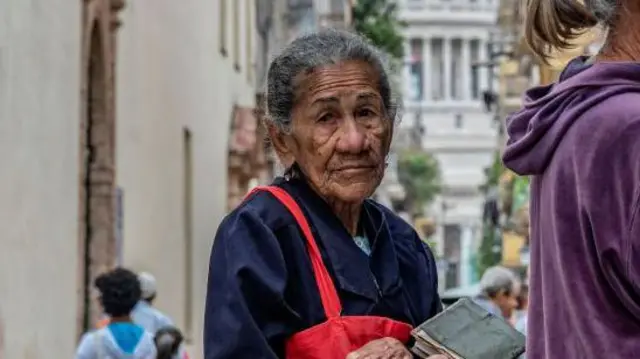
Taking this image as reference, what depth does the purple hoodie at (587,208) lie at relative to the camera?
292 centimetres

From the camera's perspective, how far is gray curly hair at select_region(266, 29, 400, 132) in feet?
13.7

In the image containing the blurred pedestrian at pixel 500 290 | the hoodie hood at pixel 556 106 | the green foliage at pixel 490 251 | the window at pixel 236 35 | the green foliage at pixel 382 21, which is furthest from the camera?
the green foliage at pixel 490 251

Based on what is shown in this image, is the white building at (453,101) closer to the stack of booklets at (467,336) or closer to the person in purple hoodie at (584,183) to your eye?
the stack of booklets at (467,336)

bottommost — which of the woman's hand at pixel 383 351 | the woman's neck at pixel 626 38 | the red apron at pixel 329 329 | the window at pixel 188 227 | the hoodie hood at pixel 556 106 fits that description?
the window at pixel 188 227

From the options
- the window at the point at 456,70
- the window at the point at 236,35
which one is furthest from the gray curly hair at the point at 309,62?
the window at the point at 456,70

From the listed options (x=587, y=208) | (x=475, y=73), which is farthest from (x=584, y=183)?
(x=475, y=73)

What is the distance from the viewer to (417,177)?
8912 cm

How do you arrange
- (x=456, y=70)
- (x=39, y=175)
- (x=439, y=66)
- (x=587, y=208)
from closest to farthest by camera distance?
(x=587, y=208)
(x=39, y=175)
(x=456, y=70)
(x=439, y=66)

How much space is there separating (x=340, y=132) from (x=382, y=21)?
140 ft

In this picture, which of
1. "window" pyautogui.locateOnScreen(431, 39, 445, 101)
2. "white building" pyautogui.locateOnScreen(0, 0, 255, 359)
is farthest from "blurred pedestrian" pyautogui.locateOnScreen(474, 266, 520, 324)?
"window" pyautogui.locateOnScreen(431, 39, 445, 101)

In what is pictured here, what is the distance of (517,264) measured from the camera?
31.7 metres

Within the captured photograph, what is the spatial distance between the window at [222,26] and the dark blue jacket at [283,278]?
20.0 metres

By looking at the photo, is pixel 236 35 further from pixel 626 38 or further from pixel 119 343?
pixel 626 38

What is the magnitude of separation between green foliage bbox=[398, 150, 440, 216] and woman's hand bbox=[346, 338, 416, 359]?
81.9 m
